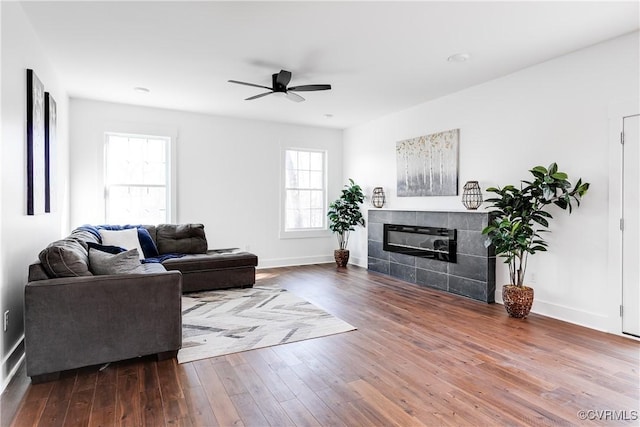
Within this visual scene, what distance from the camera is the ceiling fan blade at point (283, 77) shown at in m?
3.84

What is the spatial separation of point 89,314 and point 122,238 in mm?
2341

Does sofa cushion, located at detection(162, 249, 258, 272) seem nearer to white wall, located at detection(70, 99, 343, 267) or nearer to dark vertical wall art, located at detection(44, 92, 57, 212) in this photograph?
white wall, located at detection(70, 99, 343, 267)

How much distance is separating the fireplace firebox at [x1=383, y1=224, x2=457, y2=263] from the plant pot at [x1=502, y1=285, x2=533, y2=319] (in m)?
1.08

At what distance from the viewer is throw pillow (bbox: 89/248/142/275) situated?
107 inches

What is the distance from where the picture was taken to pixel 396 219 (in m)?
5.84

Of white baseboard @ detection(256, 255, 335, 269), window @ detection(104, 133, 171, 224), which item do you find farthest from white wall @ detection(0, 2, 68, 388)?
white baseboard @ detection(256, 255, 335, 269)

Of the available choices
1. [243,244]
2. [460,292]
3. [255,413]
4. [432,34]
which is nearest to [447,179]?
[460,292]

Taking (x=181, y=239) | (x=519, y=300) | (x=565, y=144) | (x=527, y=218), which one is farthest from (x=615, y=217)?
(x=181, y=239)

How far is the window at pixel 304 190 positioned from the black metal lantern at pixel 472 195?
325cm

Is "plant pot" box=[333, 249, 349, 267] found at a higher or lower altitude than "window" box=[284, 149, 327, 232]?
lower

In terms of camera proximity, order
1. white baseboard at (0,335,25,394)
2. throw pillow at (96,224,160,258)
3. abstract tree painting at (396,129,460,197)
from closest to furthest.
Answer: white baseboard at (0,335,25,394) → throw pillow at (96,224,160,258) → abstract tree painting at (396,129,460,197)

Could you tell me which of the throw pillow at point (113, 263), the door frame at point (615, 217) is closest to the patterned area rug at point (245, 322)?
the throw pillow at point (113, 263)

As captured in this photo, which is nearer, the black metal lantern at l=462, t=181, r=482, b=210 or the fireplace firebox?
the black metal lantern at l=462, t=181, r=482, b=210

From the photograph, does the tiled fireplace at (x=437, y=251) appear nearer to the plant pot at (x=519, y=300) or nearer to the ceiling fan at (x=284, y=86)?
the plant pot at (x=519, y=300)
